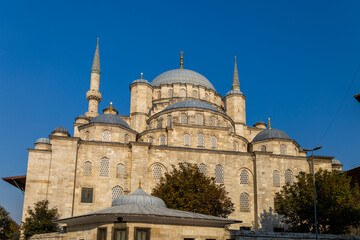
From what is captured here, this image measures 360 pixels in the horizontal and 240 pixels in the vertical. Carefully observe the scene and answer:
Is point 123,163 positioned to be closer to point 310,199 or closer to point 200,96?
point 310,199

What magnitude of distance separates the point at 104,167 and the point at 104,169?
0.15m

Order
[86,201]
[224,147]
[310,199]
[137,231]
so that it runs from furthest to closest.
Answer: [224,147]
[86,201]
[310,199]
[137,231]

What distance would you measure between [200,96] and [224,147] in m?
11.5

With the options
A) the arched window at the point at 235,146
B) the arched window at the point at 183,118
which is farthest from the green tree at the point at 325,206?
Result: the arched window at the point at 183,118

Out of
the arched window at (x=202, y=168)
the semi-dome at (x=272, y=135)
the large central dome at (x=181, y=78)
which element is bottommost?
the arched window at (x=202, y=168)

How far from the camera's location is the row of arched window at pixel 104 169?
2812cm

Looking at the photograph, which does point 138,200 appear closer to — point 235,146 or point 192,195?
point 192,195

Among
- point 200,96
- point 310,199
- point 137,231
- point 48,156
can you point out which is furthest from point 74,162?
point 200,96

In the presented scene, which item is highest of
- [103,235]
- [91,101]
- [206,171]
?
[91,101]

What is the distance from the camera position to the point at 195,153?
30141mm

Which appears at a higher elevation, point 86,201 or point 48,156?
point 48,156

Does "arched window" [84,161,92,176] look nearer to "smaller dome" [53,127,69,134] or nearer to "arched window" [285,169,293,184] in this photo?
"smaller dome" [53,127,69,134]

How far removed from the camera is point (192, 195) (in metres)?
23.4

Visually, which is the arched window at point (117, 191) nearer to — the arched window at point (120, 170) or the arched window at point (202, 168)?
the arched window at point (120, 170)
